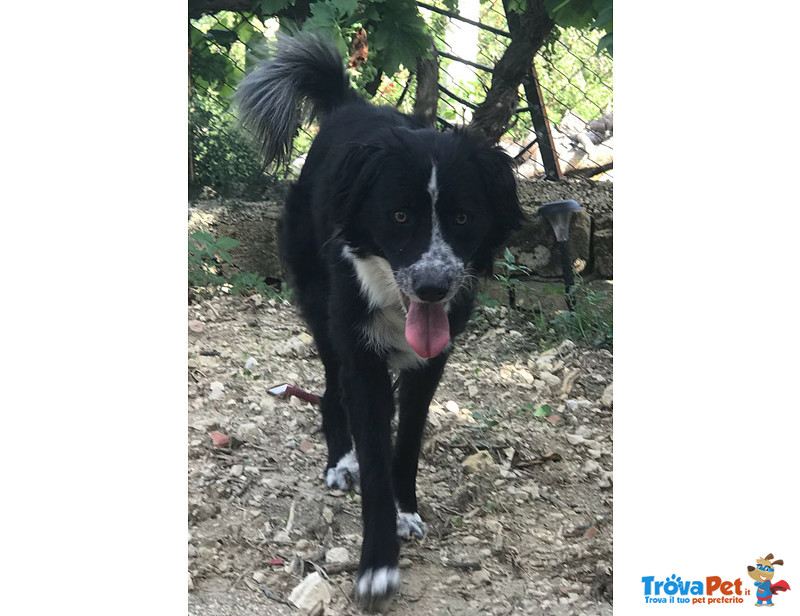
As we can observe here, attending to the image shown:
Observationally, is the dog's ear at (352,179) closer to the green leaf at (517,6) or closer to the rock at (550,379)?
the rock at (550,379)

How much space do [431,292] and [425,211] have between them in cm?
24

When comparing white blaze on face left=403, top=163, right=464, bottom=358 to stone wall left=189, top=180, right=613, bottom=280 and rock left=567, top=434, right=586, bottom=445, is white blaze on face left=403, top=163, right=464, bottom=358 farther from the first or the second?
stone wall left=189, top=180, right=613, bottom=280

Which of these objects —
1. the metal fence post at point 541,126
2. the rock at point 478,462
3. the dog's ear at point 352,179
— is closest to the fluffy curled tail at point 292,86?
the dog's ear at point 352,179

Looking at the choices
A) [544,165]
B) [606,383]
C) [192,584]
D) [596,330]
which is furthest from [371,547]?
[544,165]

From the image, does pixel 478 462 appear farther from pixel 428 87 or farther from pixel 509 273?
pixel 428 87

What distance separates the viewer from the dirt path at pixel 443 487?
263 cm

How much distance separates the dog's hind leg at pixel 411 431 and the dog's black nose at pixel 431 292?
47 cm

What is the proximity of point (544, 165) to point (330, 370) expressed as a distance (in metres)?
2.74

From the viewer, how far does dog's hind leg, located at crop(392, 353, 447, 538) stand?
3016mm

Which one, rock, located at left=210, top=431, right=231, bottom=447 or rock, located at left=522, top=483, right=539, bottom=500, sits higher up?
rock, located at left=210, top=431, right=231, bottom=447

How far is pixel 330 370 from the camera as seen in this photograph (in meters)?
3.48
